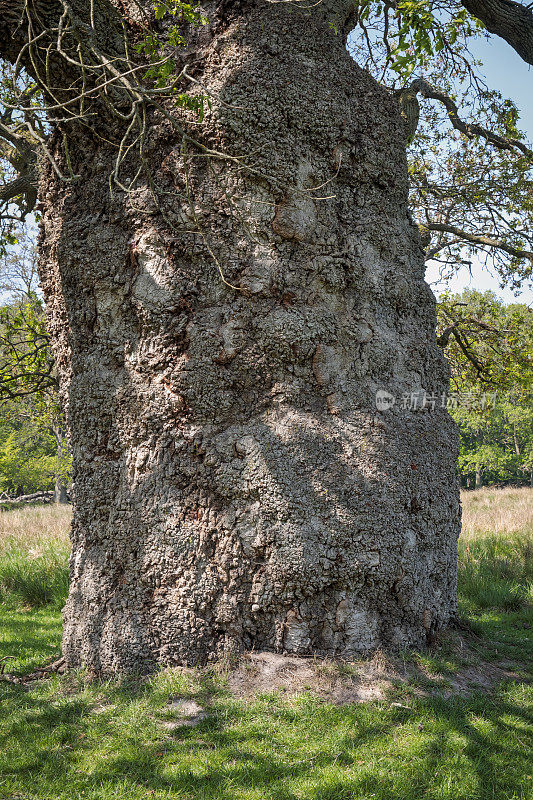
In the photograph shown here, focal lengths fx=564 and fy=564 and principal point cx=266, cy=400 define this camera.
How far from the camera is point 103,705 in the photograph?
3566mm

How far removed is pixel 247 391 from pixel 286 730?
212 centimetres

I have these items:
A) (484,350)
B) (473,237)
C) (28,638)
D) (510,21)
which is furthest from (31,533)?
(510,21)

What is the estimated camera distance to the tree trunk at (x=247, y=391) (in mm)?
3799

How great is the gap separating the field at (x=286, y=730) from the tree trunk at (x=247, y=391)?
0.24 meters

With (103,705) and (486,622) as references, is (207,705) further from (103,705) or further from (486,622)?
(486,622)

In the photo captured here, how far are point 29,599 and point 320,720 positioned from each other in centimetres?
522

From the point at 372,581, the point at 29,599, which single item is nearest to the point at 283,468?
the point at 372,581

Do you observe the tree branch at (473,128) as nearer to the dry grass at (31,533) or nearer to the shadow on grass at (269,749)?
the shadow on grass at (269,749)

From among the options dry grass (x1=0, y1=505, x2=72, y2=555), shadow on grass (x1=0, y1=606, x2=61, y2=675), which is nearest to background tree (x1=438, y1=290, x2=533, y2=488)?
shadow on grass (x1=0, y1=606, x2=61, y2=675)

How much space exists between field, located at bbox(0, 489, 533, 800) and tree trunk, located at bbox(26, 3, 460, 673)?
0.24 metres

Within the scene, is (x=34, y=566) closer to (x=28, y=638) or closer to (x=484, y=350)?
(x=28, y=638)

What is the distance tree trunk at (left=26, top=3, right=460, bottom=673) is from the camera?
3.80 meters

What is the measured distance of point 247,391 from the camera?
13.2 ft

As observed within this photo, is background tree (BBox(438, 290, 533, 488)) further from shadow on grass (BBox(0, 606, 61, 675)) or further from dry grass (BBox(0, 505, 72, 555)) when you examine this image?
dry grass (BBox(0, 505, 72, 555))
